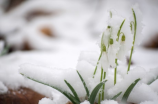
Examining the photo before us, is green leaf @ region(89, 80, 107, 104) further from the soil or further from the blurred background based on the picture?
the blurred background

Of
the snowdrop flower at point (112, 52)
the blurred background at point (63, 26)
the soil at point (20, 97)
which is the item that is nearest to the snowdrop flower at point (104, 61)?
the snowdrop flower at point (112, 52)

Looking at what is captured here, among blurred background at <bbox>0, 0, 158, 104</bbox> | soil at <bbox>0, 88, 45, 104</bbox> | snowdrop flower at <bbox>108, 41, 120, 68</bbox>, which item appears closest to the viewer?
snowdrop flower at <bbox>108, 41, 120, 68</bbox>

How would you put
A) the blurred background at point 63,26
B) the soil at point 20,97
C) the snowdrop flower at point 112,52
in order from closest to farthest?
1. the snowdrop flower at point 112,52
2. the soil at point 20,97
3. the blurred background at point 63,26

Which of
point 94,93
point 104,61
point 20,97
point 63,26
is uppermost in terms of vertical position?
point 63,26

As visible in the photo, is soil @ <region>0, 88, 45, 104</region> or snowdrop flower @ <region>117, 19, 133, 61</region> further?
soil @ <region>0, 88, 45, 104</region>

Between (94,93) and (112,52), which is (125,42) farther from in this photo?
(94,93)

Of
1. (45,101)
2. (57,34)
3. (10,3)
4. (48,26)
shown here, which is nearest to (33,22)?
(48,26)

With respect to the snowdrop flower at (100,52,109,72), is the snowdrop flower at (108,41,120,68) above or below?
above

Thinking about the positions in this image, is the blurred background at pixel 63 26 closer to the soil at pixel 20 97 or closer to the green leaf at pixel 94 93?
the soil at pixel 20 97

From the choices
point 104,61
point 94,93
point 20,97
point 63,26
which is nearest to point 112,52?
point 104,61

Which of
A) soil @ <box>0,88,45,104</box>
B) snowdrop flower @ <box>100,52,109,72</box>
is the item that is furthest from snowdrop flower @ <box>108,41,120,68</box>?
soil @ <box>0,88,45,104</box>

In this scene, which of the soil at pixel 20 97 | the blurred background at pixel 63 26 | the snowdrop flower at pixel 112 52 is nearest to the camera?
the snowdrop flower at pixel 112 52

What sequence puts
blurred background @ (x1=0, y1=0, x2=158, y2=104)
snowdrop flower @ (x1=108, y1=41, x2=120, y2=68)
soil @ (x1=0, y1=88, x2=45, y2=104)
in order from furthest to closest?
blurred background @ (x1=0, y1=0, x2=158, y2=104)
soil @ (x1=0, y1=88, x2=45, y2=104)
snowdrop flower @ (x1=108, y1=41, x2=120, y2=68)

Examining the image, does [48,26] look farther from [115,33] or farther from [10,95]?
[115,33]
